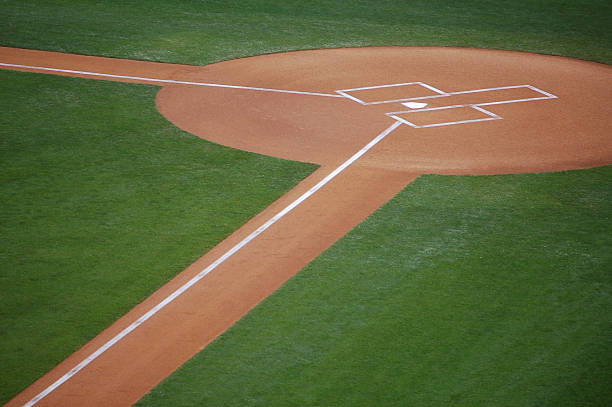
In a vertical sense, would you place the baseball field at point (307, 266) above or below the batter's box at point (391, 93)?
below

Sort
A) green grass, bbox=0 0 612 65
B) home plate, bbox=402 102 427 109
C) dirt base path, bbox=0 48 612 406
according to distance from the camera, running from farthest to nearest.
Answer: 1. green grass, bbox=0 0 612 65
2. home plate, bbox=402 102 427 109
3. dirt base path, bbox=0 48 612 406

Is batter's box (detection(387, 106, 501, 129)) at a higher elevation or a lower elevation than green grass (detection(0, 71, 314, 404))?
higher

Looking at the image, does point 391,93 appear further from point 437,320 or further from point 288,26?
point 437,320

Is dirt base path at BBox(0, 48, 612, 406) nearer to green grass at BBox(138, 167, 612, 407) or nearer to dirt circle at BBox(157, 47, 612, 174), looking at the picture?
dirt circle at BBox(157, 47, 612, 174)

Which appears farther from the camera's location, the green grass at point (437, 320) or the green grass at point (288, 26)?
the green grass at point (288, 26)

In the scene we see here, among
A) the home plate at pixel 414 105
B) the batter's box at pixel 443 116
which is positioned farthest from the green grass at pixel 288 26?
the batter's box at pixel 443 116

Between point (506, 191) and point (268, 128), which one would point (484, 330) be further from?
point (268, 128)

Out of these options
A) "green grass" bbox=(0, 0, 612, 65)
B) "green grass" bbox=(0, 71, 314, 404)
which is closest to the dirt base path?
"green grass" bbox=(0, 71, 314, 404)

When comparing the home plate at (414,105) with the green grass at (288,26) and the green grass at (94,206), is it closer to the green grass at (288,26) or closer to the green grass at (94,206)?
the green grass at (94,206)
